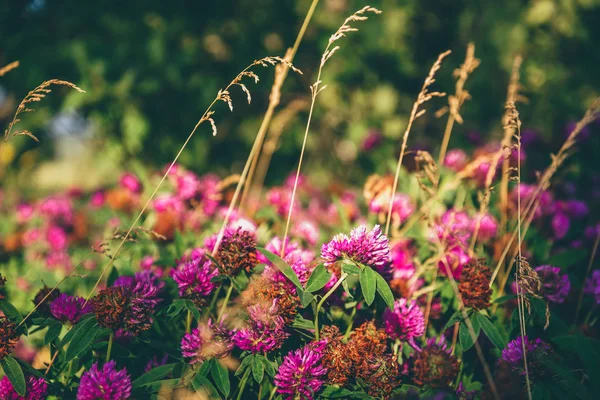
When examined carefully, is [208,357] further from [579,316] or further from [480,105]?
[480,105]

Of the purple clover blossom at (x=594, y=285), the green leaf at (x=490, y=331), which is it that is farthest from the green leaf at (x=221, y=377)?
the purple clover blossom at (x=594, y=285)

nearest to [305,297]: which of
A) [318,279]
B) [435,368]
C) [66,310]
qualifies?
[318,279]

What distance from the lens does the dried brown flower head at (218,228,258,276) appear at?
109cm

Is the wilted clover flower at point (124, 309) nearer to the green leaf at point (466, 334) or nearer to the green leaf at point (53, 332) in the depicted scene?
the green leaf at point (53, 332)

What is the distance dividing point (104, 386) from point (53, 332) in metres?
0.28

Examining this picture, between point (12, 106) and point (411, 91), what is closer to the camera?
point (12, 106)

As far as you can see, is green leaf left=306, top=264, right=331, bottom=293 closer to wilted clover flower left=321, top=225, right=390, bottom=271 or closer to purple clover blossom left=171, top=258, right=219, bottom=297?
wilted clover flower left=321, top=225, right=390, bottom=271

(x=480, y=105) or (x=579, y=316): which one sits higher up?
(x=480, y=105)

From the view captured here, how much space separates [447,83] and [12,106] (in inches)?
130

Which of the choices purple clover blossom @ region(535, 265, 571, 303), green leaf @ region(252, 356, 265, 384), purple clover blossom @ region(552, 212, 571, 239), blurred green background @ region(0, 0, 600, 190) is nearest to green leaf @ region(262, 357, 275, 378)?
green leaf @ region(252, 356, 265, 384)

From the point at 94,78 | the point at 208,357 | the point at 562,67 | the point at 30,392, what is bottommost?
the point at 30,392

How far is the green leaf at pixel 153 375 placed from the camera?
1020mm

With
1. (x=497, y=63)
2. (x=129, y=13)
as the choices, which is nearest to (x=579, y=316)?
(x=497, y=63)

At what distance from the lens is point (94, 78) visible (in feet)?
8.55
